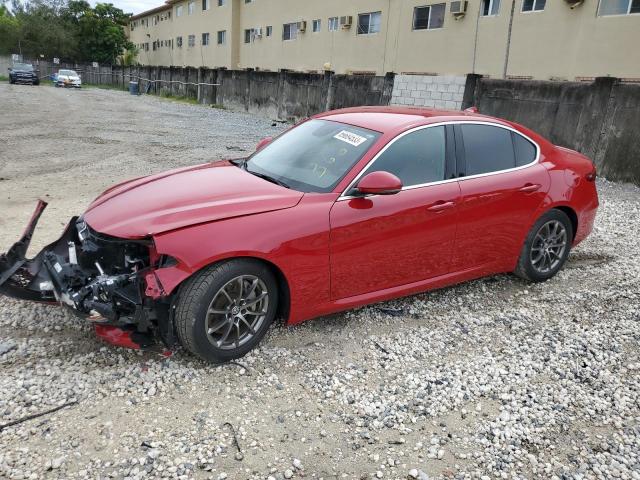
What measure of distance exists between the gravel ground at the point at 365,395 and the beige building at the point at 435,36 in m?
13.3

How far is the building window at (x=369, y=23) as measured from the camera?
76.9 ft

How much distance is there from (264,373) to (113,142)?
34.4ft

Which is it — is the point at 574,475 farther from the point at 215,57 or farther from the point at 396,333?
the point at 215,57

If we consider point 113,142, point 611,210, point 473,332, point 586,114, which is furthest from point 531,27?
point 473,332

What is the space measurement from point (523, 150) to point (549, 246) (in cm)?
98

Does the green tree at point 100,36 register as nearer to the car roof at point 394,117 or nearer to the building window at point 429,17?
the building window at point 429,17

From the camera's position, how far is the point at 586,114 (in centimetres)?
977

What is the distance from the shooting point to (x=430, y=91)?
1409cm

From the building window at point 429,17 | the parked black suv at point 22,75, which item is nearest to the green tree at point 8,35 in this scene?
the parked black suv at point 22,75

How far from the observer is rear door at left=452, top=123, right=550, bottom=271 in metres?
4.11

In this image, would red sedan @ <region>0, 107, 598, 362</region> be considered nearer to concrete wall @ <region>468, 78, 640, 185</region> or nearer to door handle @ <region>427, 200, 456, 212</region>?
door handle @ <region>427, 200, 456, 212</region>

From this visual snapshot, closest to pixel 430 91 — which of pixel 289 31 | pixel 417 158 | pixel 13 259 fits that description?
pixel 417 158

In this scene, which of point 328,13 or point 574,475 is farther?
point 328,13

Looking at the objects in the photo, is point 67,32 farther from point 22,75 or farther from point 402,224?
point 402,224
